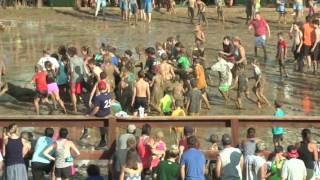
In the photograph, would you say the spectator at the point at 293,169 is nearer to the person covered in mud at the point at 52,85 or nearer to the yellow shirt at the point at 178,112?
the yellow shirt at the point at 178,112

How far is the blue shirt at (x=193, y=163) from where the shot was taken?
11148 mm

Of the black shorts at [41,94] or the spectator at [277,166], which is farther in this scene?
the black shorts at [41,94]

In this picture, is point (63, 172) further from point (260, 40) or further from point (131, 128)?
point (260, 40)

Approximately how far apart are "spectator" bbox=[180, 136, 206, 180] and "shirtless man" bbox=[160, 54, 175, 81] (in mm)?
6449

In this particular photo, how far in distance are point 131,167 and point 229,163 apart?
153 centimetres

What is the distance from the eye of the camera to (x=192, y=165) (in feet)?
36.5

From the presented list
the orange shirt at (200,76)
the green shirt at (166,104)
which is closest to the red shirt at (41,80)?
the green shirt at (166,104)

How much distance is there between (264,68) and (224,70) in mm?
5607

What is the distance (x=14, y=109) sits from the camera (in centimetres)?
1895

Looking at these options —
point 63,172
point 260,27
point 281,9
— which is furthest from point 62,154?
point 281,9

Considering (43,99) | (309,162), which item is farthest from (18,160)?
(43,99)

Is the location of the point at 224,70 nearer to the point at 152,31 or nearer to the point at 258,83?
the point at 258,83

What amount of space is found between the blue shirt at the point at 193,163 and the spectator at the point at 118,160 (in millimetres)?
873

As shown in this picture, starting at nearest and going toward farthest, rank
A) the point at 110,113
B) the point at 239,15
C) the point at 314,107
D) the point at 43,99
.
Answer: the point at 110,113 < the point at 43,99 < the point at 314,107 < the point at 239,15
